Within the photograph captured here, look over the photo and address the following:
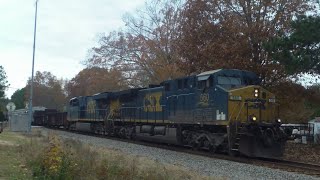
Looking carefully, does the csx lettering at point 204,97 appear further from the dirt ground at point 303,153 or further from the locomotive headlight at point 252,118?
the dirt ground at point 303,153

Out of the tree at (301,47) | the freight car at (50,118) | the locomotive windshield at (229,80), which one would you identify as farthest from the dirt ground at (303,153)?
the freight car at (50,118)

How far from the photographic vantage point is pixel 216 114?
1819 cm

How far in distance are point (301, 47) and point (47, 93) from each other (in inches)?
4056

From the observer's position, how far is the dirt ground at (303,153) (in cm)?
1871

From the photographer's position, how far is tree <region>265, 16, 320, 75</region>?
60.5 ft

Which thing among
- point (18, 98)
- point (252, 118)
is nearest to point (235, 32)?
point (252, 118)

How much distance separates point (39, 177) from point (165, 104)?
13729 millimetres

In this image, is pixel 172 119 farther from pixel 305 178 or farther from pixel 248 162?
pixel 305 178

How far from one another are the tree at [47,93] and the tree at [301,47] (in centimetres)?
9746

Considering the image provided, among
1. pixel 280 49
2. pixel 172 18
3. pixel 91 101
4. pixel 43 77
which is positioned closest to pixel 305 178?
pixel 280 49

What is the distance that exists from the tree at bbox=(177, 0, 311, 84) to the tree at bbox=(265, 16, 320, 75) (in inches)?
140

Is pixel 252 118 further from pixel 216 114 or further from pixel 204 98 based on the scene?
pixel 204 98

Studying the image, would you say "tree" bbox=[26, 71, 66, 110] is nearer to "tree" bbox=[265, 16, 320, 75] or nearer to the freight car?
the freight car

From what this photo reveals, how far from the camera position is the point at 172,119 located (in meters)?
21.9
